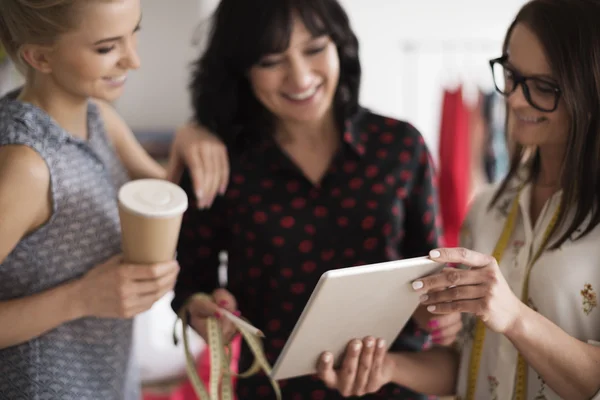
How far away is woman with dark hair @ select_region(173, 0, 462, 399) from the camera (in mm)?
1392

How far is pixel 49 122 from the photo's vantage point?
1138 mm

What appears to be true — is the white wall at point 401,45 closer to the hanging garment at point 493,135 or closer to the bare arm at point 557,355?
the hanging garment at point 493,135

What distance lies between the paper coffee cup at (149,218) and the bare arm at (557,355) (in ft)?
2.01

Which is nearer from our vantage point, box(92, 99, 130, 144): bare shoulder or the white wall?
box(92, 99, 130, 144): bare shoulder

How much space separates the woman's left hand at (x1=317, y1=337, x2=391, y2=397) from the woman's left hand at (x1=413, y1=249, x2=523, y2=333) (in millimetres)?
205

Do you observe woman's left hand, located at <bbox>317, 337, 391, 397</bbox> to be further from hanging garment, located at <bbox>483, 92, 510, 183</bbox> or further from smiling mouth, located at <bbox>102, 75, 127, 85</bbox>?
hanging garment, located at <bbox>483, 92, 510, 183</bbox>

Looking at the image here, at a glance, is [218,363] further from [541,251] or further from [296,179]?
[541,251]

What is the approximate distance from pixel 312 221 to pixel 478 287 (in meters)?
0.46

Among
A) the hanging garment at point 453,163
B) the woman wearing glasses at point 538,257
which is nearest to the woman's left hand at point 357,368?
the woman wearing glasses at point 538,257

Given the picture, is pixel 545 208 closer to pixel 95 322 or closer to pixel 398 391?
pixel 398 391

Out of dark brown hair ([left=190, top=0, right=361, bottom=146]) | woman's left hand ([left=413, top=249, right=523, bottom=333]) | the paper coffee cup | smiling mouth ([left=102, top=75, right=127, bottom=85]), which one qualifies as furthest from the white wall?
woman's left hand ([left=413, top=249, right=523, bottom=333])

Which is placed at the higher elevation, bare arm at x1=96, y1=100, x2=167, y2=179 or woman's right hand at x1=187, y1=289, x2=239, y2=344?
bare arm at x1=96, y1=100, x2=167, y2=179

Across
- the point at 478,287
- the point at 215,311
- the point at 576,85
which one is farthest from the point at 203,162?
the point at 576,85

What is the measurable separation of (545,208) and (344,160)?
0.44m
